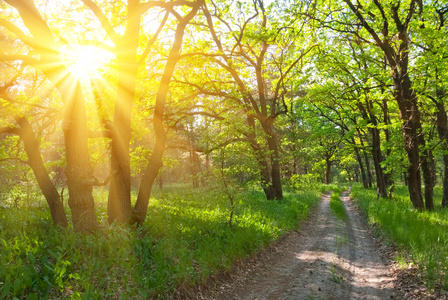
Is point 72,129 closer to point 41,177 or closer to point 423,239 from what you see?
point 41,177

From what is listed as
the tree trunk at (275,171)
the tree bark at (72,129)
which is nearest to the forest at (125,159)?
the tree bark at (72,129)

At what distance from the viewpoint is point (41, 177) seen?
7.00 metres

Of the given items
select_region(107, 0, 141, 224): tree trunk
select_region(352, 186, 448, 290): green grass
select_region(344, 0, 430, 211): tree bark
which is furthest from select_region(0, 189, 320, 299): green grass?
select_region(344, 0, 430, 211): tree bark

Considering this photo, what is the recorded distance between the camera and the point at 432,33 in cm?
991

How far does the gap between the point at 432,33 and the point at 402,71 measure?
5.38 ft

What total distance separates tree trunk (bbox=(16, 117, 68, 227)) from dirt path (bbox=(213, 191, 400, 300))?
418cm

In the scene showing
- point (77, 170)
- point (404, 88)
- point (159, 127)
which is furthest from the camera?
point (404, 88)

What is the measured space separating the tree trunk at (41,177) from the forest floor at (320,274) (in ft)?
12.7

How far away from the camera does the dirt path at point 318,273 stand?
238 inches

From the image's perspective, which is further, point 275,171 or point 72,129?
point 275,171

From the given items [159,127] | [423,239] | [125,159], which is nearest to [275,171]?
[159,127]

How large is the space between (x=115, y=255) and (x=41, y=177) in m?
3.00

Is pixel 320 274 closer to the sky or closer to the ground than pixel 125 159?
closer to the ground

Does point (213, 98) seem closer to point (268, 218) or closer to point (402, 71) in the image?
point (268, 218)
